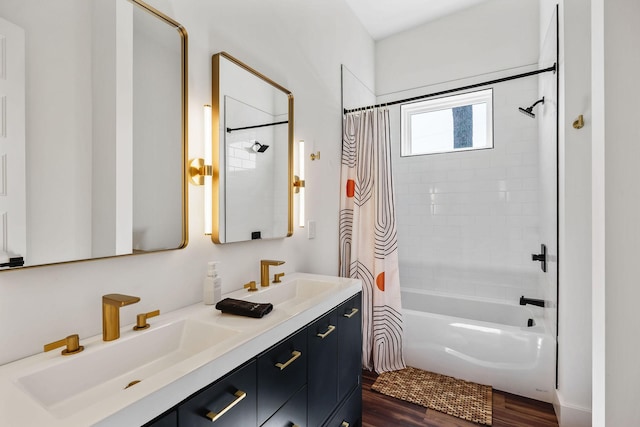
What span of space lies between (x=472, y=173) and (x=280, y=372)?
8.49 feet

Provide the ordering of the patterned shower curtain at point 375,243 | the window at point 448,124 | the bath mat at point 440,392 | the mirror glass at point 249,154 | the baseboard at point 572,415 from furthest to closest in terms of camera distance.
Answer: the window at point 448,124
the patterned shower curtain at point 375,243
the bath mat at point 440,392
the baseboard at point 572,415
the mirror glass at point 249,154

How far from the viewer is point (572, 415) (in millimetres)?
1693

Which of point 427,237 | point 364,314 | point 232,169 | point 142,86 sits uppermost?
point 142,86

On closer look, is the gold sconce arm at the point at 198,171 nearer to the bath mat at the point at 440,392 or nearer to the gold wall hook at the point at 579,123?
the bath mat at the point at 440,392

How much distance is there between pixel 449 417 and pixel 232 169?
1.82 m

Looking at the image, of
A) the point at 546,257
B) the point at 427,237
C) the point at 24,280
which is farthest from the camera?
the point at 427,237

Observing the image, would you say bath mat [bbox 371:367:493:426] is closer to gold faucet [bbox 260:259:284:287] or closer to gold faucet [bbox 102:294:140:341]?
gold faucet [bbox 260:259:284:287]

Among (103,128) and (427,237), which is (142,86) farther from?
(427,237)

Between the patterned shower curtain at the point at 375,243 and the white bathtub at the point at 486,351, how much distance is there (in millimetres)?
161

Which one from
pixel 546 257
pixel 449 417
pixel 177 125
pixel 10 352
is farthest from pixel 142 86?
pixel 546 257

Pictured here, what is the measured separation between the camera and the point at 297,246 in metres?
1.89

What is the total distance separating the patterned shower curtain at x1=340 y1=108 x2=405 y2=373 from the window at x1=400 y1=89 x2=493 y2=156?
3.37 ft

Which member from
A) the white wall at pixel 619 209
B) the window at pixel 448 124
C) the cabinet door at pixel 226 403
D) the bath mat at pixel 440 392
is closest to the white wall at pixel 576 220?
the bath mat at pixel 440 392

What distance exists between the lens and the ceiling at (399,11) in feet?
8.66
